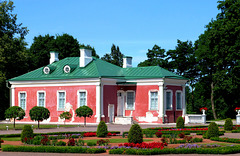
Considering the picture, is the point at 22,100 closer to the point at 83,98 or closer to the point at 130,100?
the point at 83,98

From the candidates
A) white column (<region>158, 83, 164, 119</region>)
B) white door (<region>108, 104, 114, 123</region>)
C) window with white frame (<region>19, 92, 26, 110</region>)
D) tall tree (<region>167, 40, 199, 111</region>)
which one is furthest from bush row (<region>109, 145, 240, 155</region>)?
tall tree (<region>167, 40, 199, 111</region>)

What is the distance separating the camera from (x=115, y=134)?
27.0 metres

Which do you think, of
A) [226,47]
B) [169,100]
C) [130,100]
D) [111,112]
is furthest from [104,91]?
[226,47]

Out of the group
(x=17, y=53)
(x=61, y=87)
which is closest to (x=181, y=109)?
(x=61, y=87)

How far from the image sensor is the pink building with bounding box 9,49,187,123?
45.0 meters

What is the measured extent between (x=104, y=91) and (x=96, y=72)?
7.52ft

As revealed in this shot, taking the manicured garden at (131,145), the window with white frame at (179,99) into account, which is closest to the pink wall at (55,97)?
the window with white frame at (179,99)

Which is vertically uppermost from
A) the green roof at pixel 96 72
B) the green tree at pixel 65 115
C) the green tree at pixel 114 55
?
the green tree at pixel 114 55

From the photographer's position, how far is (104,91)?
45.3m

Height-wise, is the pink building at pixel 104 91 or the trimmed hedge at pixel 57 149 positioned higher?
the pink building at pixel 104 91

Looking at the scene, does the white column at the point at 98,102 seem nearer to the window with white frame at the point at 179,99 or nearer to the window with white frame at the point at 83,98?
the window with white frame at the point at 83,98

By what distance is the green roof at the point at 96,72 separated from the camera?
152ft

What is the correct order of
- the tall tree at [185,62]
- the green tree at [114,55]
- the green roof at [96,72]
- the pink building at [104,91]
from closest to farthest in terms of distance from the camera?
the pink building at [104,91]
the green roof at [96,72]
the tall tree at [185,62]
the green tree at [114,55]

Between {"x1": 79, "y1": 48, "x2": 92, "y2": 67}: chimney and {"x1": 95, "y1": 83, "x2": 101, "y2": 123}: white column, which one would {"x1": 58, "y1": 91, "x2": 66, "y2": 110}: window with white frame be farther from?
{"x1": 95, "y1": 83, "x2": 101, "y2": 123}: white column
